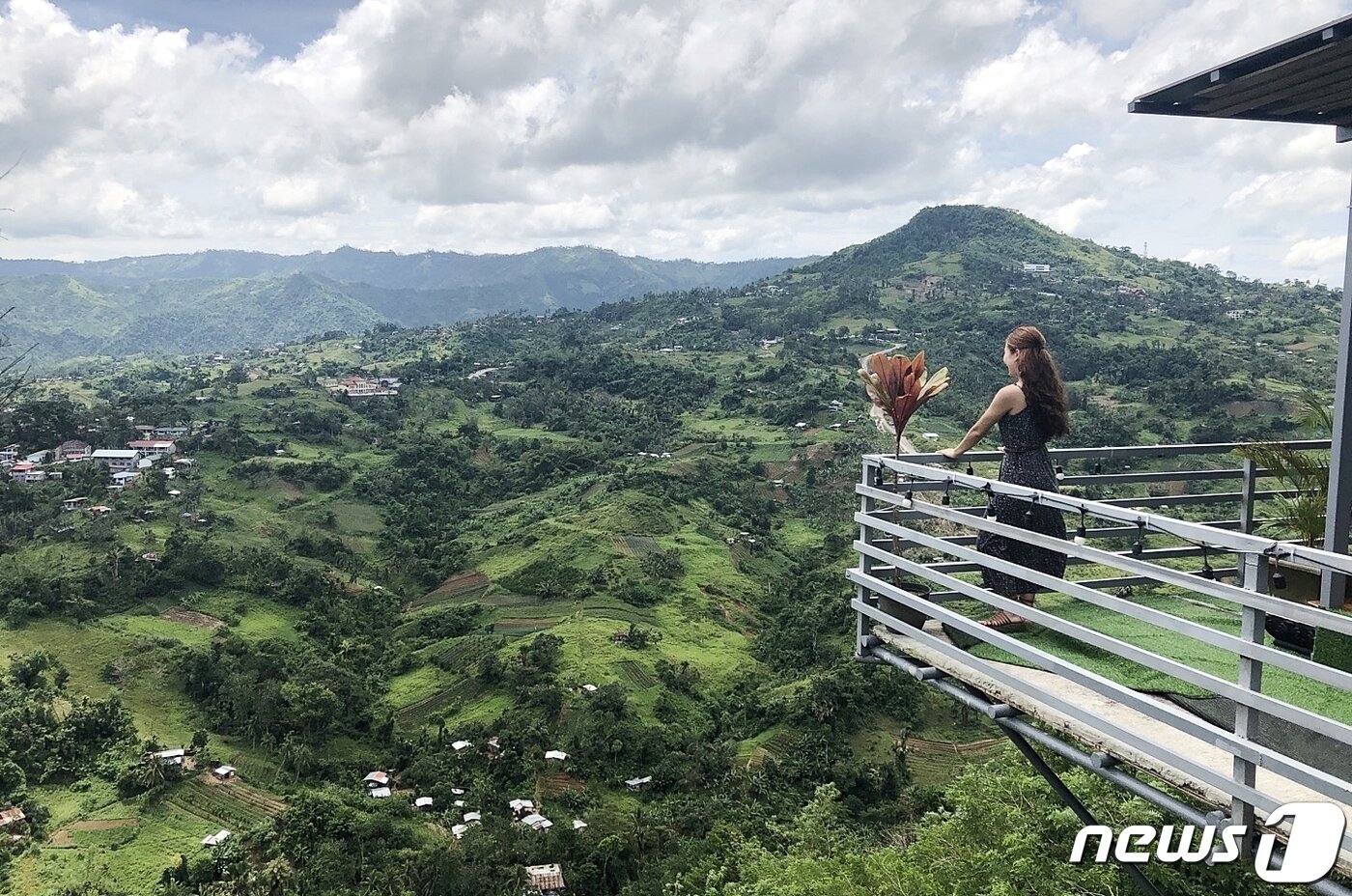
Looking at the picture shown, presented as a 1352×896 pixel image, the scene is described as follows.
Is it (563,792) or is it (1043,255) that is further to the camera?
(1043,255)

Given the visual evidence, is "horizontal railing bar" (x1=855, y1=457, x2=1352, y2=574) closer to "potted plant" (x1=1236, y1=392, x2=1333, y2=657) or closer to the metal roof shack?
the metal roof shack

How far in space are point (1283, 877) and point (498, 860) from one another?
21293mm

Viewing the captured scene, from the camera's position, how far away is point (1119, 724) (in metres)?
2.90

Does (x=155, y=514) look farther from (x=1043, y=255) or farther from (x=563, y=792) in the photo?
(x=1043, y=255)

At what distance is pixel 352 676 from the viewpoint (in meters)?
30.9

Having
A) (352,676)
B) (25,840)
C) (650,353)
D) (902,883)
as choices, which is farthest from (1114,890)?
(650,353)

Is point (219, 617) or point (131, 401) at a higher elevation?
point (131, 401)

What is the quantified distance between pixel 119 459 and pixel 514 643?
3265 cm

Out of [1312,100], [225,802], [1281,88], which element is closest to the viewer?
[1281,88]

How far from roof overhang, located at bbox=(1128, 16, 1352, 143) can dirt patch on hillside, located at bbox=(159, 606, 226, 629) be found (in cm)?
3888

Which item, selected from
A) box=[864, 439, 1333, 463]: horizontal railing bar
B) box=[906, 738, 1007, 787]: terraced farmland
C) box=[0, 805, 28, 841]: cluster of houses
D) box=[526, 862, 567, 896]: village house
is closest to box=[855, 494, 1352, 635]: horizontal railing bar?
box=[864, 439, 1333, 463]: horizontal railing bar

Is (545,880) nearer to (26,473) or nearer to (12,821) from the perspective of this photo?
(12,821)

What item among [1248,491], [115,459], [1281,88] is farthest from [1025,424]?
[115,459]

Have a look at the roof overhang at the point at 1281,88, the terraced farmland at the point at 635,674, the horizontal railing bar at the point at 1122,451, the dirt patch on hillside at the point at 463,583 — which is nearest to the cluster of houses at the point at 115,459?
the dirt patch on hillside at the point at 463,583
